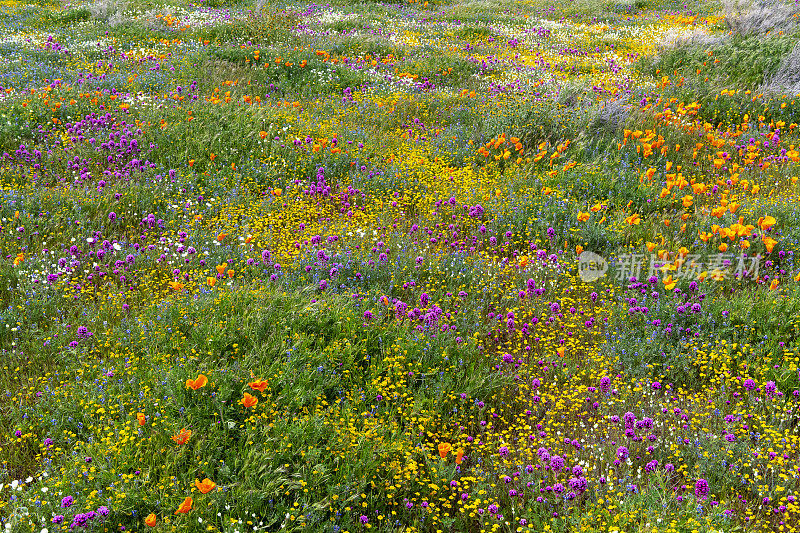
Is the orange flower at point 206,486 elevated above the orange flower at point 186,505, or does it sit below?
above

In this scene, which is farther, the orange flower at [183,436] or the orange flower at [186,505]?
the orange flower at [183,436]

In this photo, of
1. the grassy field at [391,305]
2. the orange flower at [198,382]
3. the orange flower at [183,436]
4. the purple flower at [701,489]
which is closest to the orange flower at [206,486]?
the grassy field at [391,305]

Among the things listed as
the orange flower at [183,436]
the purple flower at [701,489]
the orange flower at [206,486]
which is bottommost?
the purple flower at [701,489]

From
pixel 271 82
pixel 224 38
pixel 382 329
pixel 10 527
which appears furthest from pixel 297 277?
pixel 224 38

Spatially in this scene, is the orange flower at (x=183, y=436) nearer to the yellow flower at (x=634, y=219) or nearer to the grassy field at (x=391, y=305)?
A: the grassy field at (x=391, y=305)

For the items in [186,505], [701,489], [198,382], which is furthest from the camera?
[198,382]

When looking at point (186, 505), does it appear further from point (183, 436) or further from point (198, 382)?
point (198, 382)

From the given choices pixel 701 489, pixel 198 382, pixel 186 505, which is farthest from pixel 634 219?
pixel 186 505

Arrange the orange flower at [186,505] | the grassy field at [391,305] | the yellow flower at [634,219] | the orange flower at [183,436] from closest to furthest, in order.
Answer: the orange flower at [186,505] < the orange flower at [183,436] < the grassy field at [391,305] < the yellow flower at [634,219]

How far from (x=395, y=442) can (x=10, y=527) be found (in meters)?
2.04

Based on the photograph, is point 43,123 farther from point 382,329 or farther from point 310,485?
point 310,485

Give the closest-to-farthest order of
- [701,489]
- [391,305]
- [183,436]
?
[183,436] → [701,489] → [391,305]

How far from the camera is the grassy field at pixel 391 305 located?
321 centimetres

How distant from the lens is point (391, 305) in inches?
187
